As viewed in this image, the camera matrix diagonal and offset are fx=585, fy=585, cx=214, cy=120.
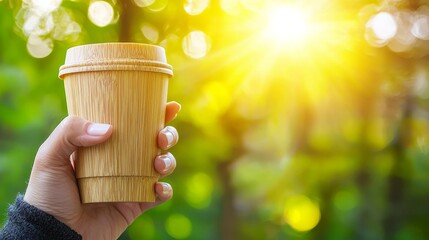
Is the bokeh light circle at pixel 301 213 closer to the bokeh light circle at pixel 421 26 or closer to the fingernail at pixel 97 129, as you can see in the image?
the bokeh light circle at pixel 421 26

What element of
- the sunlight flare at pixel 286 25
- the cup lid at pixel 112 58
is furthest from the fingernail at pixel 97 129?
the sunlight flare at pixel 286 25

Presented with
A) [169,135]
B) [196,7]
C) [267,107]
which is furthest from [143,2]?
[169,135]

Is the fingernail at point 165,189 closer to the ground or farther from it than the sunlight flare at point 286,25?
closer to the ground

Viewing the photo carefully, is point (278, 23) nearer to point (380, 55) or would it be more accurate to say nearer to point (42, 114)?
point (380, 55)

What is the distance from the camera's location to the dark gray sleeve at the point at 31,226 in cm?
120

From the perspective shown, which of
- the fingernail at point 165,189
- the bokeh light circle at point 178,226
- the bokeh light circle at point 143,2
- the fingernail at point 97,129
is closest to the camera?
the fingernail at point 97,129

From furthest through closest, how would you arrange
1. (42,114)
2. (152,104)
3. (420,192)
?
(420,192) < (42,114) < (152,104)

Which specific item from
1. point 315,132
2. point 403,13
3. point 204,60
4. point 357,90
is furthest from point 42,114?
point 403,13

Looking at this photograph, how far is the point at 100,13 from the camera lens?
398cm

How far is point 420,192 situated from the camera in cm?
444

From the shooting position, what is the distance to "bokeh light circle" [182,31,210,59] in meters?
4.05

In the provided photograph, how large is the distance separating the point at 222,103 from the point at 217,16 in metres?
0.61

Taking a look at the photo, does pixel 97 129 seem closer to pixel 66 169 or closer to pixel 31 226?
pixel 66 169

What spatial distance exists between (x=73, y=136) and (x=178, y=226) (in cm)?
315
